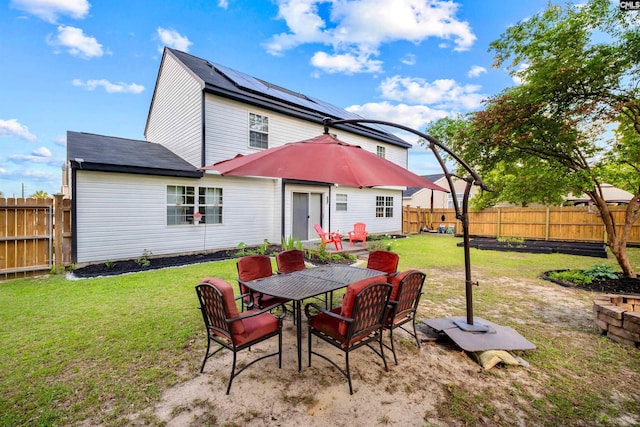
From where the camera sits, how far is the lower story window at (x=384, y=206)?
15.4m

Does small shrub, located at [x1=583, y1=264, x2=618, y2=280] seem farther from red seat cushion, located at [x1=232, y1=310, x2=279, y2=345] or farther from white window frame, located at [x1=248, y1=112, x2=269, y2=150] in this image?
white window frame, located at [x1=248, y1=112, x2=269, y2=150]

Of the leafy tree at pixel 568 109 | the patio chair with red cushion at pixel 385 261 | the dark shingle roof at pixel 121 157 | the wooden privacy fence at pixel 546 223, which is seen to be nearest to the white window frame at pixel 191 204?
the dark shingle roof at pixel 121 157

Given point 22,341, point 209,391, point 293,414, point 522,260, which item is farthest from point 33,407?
point 522,260

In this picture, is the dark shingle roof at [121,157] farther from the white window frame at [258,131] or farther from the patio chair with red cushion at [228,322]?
the patio chair with red cushion at [228,322]

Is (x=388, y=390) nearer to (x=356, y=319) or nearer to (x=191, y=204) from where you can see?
(x=356, y=319)

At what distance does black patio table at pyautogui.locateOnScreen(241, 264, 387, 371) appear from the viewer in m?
2.85

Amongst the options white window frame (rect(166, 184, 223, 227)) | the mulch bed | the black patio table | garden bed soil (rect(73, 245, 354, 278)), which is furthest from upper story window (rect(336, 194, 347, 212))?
the black patio table

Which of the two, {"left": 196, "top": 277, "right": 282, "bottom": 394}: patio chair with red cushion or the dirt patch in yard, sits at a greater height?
{"left": 196, "top": 277, "right": 282, "bottom": 394}: patio chair with red cushion

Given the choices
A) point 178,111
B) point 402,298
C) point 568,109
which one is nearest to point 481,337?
point 402,298

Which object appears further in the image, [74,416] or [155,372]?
[155,372]

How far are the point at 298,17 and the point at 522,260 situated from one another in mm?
11292

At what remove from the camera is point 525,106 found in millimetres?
5270

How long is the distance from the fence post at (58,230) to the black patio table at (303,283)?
6.06 m

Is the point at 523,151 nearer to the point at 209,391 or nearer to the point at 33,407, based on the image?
the point at 209,391
